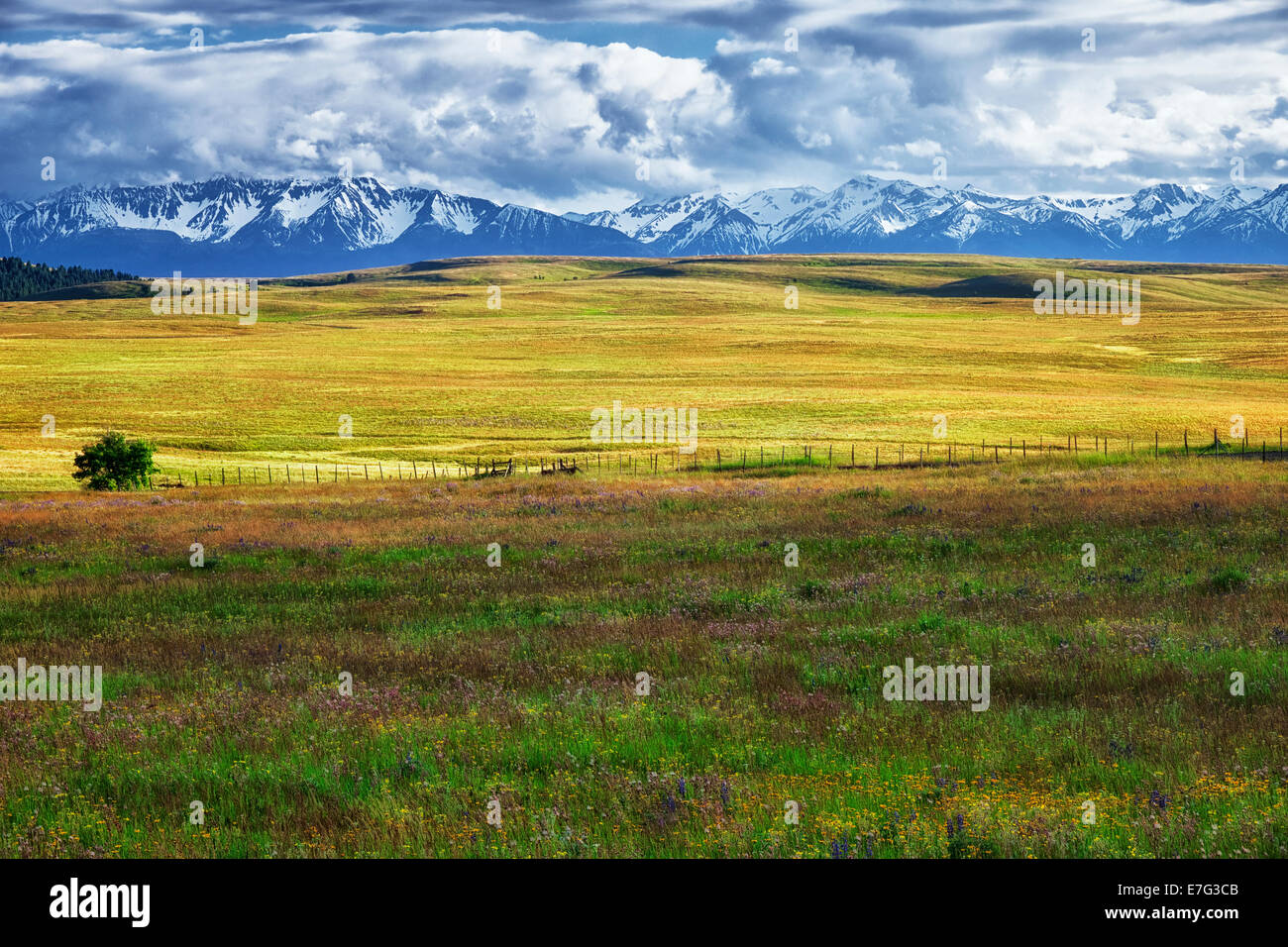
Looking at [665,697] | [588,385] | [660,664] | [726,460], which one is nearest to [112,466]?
[726,460]

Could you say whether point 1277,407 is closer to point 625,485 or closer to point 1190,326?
point 625,485

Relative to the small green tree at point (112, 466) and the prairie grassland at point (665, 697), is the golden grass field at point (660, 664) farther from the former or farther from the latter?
the small green tree at point (112, 466)

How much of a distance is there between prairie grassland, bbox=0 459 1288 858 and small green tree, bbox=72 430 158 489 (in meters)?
27.7

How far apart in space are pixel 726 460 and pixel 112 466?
32179 millimetres

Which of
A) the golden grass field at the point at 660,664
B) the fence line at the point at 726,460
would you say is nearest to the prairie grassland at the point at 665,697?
the golden grass field at the point at 660,664

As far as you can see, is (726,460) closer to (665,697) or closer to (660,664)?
(660,664)

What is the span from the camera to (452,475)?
194 feet

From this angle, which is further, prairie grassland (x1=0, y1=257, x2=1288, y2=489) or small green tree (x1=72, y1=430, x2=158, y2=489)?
prairie grassland (x1=0, y1=257, x2=1288, y2=489)

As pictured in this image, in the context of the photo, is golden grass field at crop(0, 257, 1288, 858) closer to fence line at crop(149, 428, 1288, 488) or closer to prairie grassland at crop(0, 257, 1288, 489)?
fence line at crop(149, 428, 1288, 488)

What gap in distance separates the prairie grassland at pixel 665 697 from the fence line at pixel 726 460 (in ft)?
95.0

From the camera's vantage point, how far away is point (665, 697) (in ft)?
37.2

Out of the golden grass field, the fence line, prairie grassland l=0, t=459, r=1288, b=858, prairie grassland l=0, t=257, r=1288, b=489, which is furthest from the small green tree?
prairie grassland l=0, t=459, r=1288, b=858

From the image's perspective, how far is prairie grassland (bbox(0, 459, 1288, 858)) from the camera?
7.54 meters
